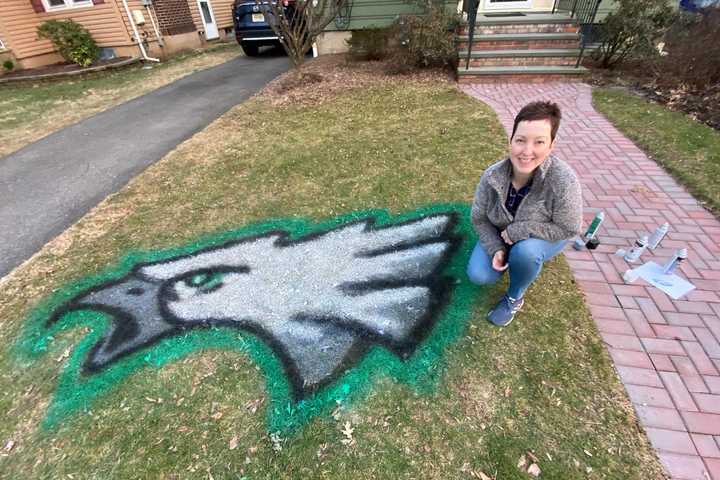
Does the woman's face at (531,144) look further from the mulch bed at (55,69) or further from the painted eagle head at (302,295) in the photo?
the mulch bed at (55,69)

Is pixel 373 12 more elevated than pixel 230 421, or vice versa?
pixel 373 12

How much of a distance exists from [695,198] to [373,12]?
7.93m

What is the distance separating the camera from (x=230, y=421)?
1.96 metres

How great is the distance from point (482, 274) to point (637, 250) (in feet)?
4.33

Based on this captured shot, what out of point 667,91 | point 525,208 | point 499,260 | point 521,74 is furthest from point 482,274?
point 667,91

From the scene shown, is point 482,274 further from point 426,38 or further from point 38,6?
point 38,6

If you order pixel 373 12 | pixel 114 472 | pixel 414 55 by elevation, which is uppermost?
pixel 373 12

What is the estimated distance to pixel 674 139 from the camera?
4.44 m

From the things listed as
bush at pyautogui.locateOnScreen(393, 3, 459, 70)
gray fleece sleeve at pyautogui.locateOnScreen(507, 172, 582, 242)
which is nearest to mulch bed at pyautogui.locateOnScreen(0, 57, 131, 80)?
bush at pyautogui.locateOnScreen(393, 3, 459, 70)

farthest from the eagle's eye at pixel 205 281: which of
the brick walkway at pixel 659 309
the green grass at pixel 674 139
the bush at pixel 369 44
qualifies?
the bush at pixel 369 44

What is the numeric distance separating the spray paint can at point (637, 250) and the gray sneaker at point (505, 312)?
3.55 feet

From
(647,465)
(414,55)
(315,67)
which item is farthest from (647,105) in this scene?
(315,67)

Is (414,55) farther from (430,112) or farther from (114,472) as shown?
(114,472)

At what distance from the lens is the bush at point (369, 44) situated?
8328 mm
